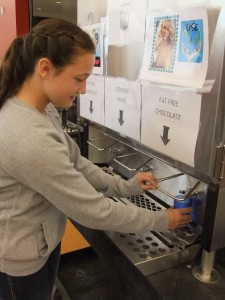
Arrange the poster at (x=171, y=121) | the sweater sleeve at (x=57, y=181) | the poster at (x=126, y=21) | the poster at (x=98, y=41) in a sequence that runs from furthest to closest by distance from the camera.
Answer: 1. the poster at (x=98, y=41)
2. the poster at (x=126, y=21)
3. the poster at (x=171, y=121)
4. the sweater sleeve at (x=57, y=181)

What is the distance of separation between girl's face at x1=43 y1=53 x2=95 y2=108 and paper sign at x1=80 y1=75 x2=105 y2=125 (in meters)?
0.41

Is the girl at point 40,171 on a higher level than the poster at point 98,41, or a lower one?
lower

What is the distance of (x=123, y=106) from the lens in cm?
103

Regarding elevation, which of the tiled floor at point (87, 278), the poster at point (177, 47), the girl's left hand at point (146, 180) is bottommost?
the tiled floor at point (87, 278)

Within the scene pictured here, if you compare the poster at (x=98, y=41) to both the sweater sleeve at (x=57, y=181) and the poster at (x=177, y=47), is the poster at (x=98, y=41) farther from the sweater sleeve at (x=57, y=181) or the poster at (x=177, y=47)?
the sweater sleeve at (x=57, y=181)

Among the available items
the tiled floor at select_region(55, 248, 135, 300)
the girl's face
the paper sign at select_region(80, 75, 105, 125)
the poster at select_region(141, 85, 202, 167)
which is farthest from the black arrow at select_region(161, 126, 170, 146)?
the tiled floor at select_region(55, 248, 135, 300)

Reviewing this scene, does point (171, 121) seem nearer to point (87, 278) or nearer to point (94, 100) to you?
point (94, 100)

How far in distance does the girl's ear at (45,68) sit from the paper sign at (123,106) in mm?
316

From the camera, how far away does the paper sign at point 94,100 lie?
1156 mm

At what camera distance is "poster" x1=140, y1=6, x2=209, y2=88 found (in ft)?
2.31

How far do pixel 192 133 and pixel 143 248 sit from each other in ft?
1.11

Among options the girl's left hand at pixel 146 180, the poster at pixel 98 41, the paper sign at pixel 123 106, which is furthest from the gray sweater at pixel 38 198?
the poster at pixel 98 41

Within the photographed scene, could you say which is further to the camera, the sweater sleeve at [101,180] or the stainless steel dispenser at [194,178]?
the sweater sleeve at [101,180]

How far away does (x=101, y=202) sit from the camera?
0.74 meters
